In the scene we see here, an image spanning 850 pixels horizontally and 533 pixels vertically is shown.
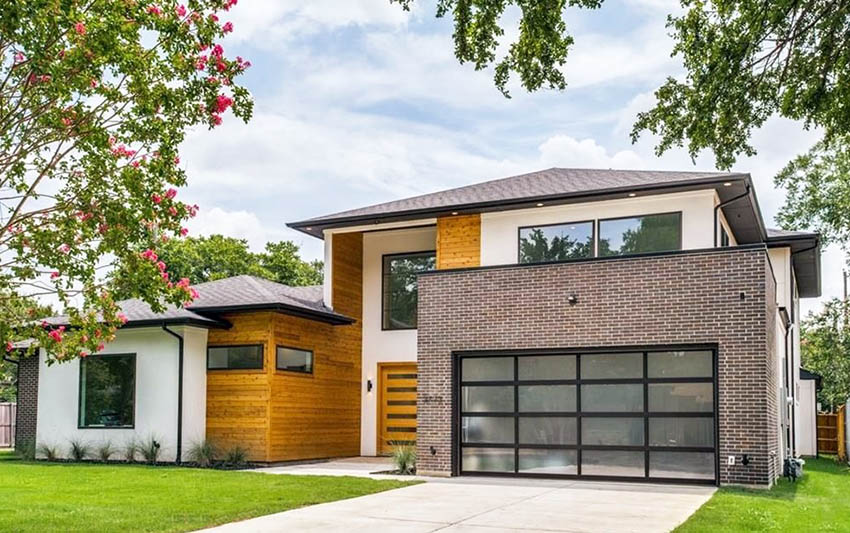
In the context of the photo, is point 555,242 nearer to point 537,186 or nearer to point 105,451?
point 537,186

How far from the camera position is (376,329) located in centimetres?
2034

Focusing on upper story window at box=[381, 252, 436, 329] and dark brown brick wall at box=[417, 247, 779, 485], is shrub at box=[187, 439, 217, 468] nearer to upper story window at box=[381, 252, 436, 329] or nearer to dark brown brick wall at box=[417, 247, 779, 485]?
dark brown brick wall at box=[417, 247, 779, 485]

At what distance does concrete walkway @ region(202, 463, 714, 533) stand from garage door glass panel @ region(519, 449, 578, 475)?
786 millimetres

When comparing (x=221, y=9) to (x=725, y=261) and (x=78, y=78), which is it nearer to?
(x=78, y=78)

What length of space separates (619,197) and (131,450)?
10955 mm

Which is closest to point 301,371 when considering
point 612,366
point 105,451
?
point 105,451

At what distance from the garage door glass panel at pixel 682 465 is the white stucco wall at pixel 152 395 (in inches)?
359

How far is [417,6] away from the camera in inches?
342

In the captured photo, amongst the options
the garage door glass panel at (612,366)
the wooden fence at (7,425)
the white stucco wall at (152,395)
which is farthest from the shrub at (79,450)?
the garage door glass panel at (612,366)

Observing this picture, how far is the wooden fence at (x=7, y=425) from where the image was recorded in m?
26.7

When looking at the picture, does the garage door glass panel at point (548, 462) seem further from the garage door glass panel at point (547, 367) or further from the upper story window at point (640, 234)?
the upper story window at point (640, 234)

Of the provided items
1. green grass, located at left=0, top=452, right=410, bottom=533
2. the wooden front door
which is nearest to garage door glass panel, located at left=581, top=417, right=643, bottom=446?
green grass, located at left=0, top=452, right=410, bottom=533

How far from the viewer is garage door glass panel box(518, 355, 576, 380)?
1459cm

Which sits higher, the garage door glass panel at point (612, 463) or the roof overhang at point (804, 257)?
the roof overhang at point (804, 257)
